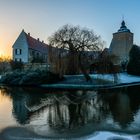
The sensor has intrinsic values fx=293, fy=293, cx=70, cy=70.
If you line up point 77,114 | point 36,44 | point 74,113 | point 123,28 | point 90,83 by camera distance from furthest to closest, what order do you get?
point 123,28 → point 36,44 → point 90,83 → point 74,113 → point 77,114

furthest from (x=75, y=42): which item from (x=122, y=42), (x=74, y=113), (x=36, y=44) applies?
(x=122, y=42)

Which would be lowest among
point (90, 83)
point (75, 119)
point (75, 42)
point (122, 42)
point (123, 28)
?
point (75, 119)

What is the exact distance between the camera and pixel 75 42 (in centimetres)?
3544

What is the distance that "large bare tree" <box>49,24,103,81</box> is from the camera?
35000 mm

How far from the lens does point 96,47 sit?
118 feet

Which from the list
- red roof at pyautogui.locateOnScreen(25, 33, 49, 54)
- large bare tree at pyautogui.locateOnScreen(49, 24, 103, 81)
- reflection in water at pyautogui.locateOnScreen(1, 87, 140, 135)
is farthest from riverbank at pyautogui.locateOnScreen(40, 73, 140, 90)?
red roof at pyautogui.locateOnScreen(25, 33, 49, 54)

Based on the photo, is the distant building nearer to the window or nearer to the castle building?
the window

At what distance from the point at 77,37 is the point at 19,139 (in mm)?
26031

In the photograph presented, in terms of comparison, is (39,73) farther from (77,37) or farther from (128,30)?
(128,30)

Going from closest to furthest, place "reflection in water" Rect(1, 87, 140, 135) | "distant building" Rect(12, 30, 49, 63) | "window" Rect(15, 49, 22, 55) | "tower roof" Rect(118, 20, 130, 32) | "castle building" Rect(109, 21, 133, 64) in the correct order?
"reflection in water" Rect(1, 87, 140, 135)
"distant building" Rect(12, 30, 49, 63)
"window" Rect(15, 49, 22, 55)
"castle building" Rect(109, 21, 133, 64)
"tower roof" Rect(118, 20, 130, 32)

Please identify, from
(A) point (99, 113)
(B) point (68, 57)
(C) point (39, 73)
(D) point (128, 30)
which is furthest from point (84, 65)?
(D) point (128, 30)

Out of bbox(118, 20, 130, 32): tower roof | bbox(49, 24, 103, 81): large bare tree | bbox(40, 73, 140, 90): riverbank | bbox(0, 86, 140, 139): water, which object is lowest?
bbox(0, 86, 140, 139): water

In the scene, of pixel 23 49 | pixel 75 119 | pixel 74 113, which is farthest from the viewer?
pixel 23 49

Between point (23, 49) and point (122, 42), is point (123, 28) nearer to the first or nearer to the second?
point (122, 42)
